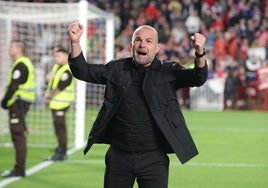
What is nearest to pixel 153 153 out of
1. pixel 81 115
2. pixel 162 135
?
pixel 162 135

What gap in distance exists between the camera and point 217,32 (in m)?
27.9

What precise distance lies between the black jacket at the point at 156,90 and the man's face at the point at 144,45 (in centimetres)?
16

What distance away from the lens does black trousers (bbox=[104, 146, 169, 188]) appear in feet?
19.1

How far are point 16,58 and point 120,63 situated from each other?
4843 millimetres

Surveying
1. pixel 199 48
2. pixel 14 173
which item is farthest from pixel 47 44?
pixel 199 48

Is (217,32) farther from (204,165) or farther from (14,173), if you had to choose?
(14,173)

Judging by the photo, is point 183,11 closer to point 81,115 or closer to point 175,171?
point 81,115

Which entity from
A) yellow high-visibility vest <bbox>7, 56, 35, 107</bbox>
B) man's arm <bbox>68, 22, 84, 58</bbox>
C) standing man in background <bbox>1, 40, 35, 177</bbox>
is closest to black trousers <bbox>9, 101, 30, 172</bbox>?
standing man in background <bbox>1, 40, 35, 177</bbox>

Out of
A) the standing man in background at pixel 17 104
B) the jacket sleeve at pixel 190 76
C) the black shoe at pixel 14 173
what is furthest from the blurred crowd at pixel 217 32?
the jacket sleeve at pixel 190 76

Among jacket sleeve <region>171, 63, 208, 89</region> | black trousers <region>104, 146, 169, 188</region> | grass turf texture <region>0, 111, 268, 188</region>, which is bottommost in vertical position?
grass turf texture <region>0, 111, 268, 188</region>

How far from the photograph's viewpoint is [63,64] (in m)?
12.3

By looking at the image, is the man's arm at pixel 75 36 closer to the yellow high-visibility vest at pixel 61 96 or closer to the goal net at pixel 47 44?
the yellow high-visibility vest at pixel 61 96

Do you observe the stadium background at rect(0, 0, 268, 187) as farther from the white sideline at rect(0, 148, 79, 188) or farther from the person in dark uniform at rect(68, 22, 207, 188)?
the person in dark uniform at rect(68, 22, 207, 188)

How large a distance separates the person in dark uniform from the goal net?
769 cm
